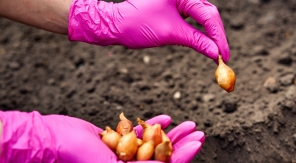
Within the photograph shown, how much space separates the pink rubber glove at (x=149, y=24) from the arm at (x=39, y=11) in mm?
51

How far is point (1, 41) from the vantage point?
2416 millimetres

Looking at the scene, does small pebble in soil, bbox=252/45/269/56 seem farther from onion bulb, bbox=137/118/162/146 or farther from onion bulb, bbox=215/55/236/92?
onion bulb, bbox=137/118/162/146

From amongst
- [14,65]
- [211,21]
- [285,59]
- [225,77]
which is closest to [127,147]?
[225,77]

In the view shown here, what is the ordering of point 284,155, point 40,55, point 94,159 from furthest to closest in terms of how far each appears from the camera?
point 40,55 < point 284,155 < point 94,159

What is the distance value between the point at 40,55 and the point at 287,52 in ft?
4.66

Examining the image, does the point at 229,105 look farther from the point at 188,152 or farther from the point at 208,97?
the point at 188,152

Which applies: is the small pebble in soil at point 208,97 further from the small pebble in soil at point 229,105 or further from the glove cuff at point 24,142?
the glove cuff at point 24,142

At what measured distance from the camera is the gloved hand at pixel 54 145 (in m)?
1.32

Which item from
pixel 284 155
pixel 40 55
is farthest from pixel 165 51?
pixel 284 155

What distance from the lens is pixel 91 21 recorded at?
5.43ft

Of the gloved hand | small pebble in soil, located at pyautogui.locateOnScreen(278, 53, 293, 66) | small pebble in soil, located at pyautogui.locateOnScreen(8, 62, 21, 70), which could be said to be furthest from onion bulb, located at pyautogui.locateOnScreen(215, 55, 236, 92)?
small pebble in soil, located at pyautogui.locateOnScreen(8, 62, 21, 70)

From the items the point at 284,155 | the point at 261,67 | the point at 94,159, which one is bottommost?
the point at 284,155

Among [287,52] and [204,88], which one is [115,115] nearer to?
[204,88]

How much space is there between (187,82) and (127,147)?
2.62 ft
